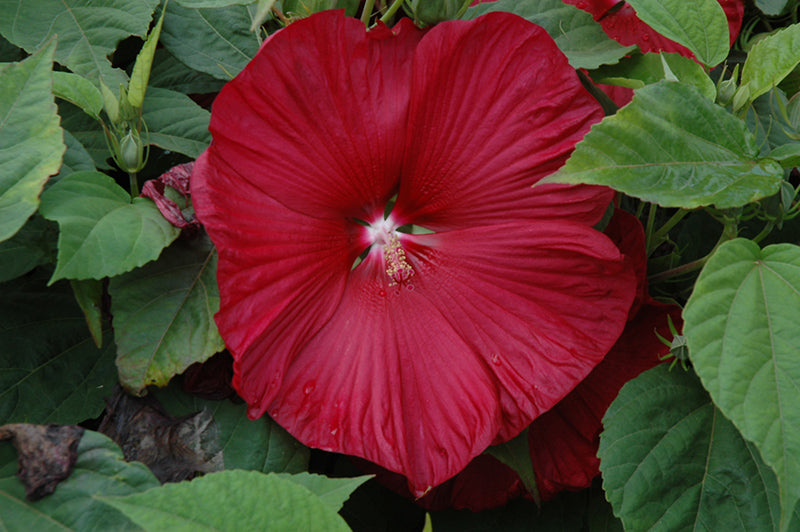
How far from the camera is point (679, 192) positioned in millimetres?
601

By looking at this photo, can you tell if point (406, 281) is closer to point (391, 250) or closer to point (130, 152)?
point (391, 250)

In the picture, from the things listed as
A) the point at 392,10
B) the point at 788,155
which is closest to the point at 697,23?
the point at 788,155

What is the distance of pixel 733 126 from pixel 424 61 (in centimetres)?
27

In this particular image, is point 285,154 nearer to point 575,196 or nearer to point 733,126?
point 575,196

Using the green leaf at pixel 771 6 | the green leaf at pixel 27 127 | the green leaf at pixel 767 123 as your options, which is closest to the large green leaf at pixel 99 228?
the green leaf at pixel 27 127

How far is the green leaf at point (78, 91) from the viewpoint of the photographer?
0.65m

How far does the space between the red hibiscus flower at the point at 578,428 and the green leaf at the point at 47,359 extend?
263 mm

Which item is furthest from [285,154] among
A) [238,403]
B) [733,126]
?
[733,126]

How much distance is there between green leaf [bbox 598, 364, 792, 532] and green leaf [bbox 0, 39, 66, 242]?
1.69 feet

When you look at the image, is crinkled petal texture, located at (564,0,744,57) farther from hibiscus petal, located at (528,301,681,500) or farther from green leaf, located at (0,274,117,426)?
green leaf, located at (0,274,117,426)

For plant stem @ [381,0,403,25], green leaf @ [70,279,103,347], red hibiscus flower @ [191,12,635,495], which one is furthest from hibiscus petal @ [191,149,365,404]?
plant stem @ [381,0,403,25]

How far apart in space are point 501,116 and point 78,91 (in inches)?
14.5

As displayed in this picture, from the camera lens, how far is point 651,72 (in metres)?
0.76

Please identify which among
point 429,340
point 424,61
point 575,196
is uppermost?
point 424,61
